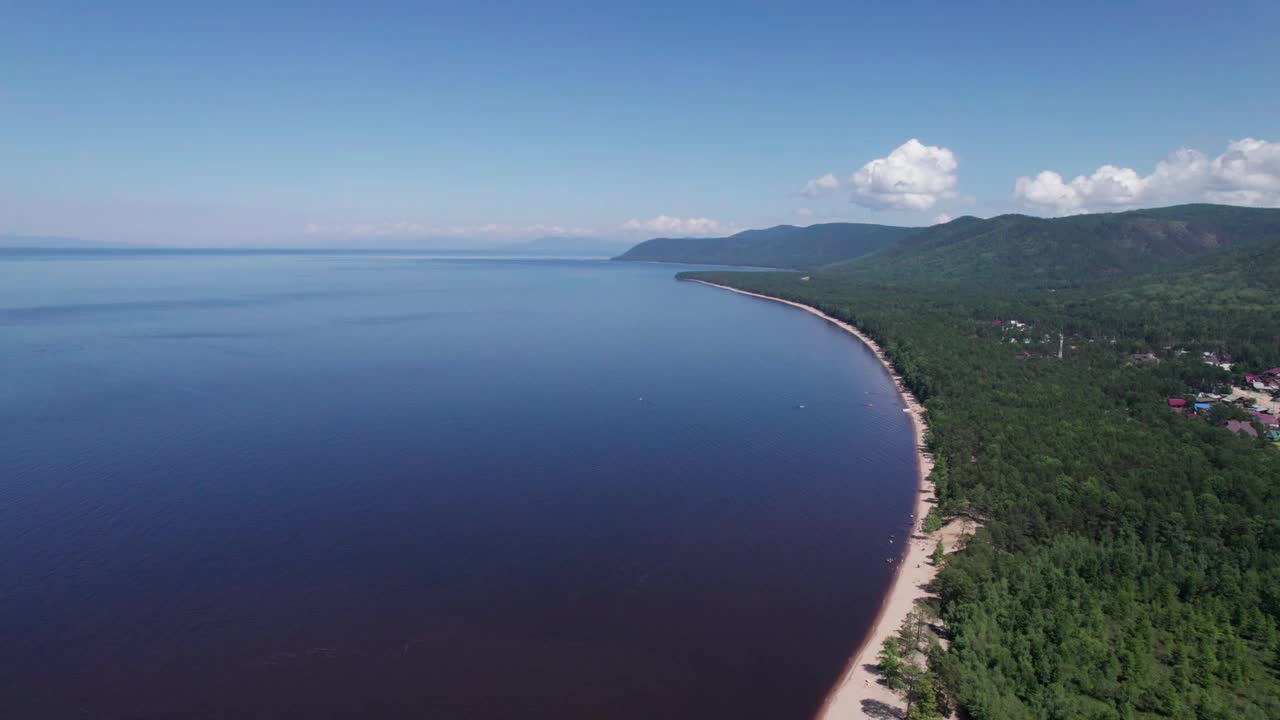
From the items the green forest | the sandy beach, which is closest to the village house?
the green forest

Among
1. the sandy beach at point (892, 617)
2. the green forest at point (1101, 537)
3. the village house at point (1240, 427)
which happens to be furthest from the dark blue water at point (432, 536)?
the village house at point (1240, 427)

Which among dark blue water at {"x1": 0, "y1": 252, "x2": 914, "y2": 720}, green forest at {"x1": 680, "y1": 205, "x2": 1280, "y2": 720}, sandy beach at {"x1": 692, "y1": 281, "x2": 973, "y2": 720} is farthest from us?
dark blue water at {"x1": 0, "y1": 252, "x2": 914, "y2": 720}

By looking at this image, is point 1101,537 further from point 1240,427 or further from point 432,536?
point 432,536

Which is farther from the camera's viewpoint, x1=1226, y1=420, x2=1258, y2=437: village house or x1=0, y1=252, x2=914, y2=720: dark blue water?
x1=1226, y1=420, x2=1258, y2=437: village house

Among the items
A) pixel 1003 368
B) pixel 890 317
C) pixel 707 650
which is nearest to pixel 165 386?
pixel 707 650

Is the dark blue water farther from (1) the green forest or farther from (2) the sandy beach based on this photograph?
(1) the green forest

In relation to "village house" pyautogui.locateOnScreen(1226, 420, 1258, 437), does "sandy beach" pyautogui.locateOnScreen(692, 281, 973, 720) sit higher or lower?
lower

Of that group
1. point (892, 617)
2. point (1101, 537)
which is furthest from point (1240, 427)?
point (892, 617)

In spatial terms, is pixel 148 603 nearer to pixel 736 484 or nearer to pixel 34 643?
pixel 34 643
